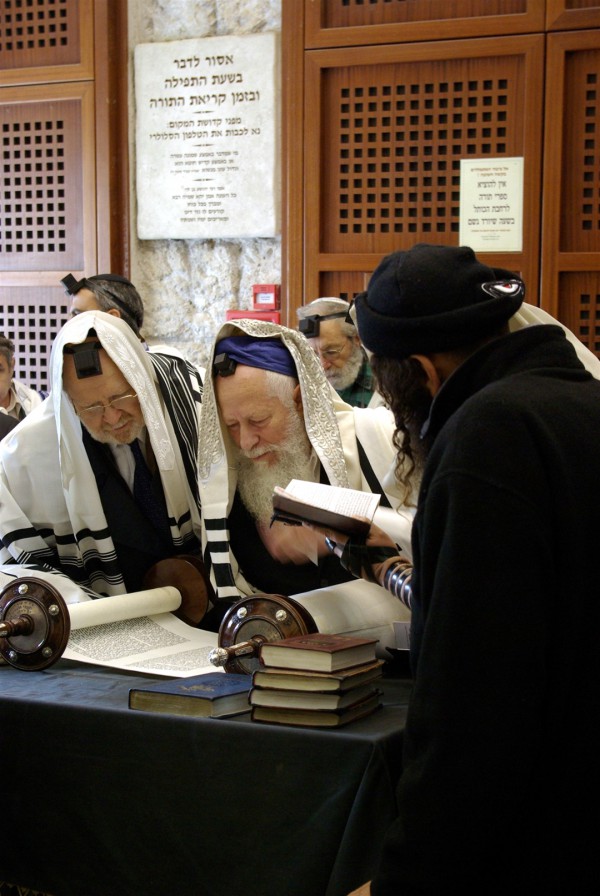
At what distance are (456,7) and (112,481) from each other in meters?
3.04

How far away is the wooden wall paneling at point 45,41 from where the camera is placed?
5582mm

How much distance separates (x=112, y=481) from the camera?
3467mm

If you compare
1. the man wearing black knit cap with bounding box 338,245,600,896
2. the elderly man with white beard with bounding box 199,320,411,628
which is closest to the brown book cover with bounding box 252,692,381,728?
the man wearing black knit cap with bounding box 338,245,600,896

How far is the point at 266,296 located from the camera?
18.0 ft

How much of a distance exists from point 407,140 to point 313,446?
2.55m

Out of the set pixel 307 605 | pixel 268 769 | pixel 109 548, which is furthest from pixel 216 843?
pixel 109 548

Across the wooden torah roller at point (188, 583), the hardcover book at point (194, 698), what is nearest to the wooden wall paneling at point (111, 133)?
the wooden torah roller at point (188, 583)

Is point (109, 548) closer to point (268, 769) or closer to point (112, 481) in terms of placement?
point (112, 481)

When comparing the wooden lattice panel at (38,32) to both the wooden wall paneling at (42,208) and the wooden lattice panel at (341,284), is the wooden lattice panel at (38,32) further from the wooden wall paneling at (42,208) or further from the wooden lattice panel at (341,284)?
the wooden lattice panel at (341,284)

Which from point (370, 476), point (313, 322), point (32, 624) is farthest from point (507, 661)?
point (313, 322)

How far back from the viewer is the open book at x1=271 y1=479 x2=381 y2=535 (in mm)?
2359

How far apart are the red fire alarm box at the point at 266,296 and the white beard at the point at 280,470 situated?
2.29 meters

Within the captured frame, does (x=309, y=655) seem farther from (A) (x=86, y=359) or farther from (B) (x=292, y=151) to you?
(B) (x=292, y=151)

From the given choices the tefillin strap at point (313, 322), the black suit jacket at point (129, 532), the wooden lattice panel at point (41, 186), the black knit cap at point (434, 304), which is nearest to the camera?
the black knit cap at point (434, 304)
